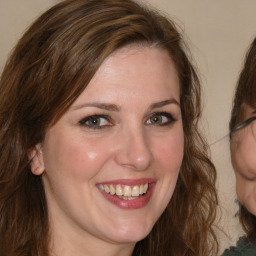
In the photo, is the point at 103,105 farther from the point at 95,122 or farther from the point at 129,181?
the point at 129,181

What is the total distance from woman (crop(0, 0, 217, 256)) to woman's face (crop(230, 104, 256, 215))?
0.24 m

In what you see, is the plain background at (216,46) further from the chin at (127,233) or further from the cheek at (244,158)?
the chin at (127,233)

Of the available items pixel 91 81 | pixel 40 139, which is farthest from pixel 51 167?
pixel 91 81

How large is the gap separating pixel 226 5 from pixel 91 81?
2.14 feet

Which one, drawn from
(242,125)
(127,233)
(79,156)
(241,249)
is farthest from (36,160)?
(241,249)

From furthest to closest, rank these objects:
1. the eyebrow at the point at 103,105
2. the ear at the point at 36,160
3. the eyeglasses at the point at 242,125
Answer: the eyeglasses at the point at 242,125 < the ear at the point at 36,160 < the eyebrow at the point at 103,105

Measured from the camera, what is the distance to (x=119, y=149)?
1.34m

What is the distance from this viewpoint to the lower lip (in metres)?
1.39

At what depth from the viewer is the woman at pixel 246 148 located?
1.68m

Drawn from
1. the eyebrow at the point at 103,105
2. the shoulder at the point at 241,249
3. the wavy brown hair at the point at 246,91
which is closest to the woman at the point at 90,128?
the eyebrow at the point at 103,105

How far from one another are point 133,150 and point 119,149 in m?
0.03

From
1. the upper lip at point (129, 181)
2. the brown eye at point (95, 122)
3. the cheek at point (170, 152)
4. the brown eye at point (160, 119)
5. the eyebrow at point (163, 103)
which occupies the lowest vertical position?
the upper lip at point (129, 181)

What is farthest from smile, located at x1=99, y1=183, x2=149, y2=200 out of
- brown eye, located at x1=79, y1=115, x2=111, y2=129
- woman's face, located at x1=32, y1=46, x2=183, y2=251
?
brown eye, located at x1=79, y1=115, x2=111, y2=129

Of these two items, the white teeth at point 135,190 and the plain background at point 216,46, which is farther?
the plain background at point 216,46
